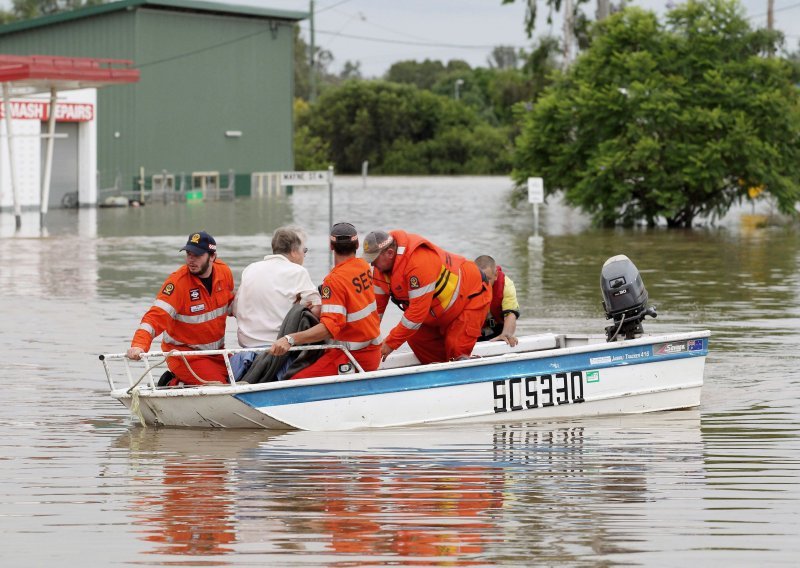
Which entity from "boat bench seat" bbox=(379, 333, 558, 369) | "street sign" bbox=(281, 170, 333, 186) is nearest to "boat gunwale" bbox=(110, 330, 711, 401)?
"boat bench seat" bbox=(379, 333, 558, 369)

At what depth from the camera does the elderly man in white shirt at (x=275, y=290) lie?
34.5 feet

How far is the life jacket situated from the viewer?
35.2 ft

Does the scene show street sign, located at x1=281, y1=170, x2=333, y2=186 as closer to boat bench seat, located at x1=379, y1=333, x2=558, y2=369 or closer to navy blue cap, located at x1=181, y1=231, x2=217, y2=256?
boat bench seat, located at x1=379, y1=333, x2=558, y2=369

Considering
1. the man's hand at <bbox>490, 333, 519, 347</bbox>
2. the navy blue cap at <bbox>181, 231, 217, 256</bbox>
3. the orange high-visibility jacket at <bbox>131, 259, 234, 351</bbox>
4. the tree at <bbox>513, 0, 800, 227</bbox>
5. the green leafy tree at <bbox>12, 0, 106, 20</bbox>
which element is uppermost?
the green leafy tree at <bbox>12, 0, 106, 20</bbox>

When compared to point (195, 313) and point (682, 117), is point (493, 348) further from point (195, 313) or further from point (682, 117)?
point (682, 117)

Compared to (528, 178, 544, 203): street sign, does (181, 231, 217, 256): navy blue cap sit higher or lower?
lower

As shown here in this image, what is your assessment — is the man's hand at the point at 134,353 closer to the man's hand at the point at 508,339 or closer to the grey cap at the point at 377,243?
the grey cap at the point at 377,243

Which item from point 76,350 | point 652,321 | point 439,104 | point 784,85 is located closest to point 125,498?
point 76,350

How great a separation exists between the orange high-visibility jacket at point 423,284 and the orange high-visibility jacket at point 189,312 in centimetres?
116

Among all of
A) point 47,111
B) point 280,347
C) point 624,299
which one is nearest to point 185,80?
point 47,111

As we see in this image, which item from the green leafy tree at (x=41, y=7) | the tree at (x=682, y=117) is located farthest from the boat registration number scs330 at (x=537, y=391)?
the green leafy tree at (x=41, y=7)

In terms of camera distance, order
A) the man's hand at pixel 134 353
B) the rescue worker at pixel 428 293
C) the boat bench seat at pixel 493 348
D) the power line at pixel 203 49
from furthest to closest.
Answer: the power line at pixel 203 49 → the boat bench seat at pixel 493 348 → the rescue worker at pixel 428 293 → the man's hand at pixel 134 353

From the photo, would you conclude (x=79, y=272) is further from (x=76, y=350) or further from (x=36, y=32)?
(x=36, y=32)

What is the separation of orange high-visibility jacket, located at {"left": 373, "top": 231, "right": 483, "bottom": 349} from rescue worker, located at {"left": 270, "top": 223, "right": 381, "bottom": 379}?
0.36 metres
